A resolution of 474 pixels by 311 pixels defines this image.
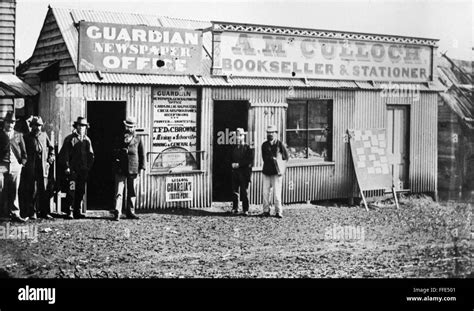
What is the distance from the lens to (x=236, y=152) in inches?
471

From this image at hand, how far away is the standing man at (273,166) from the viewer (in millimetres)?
11688

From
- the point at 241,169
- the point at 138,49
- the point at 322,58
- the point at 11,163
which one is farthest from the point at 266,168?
the point at 11,163

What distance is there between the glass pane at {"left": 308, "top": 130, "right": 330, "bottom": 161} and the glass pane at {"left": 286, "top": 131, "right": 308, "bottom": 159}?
0.17 meters

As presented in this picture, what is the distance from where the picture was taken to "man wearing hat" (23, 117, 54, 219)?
33.7 feet

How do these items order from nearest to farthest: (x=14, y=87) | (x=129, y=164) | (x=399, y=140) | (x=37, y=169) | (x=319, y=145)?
(x=37, y=169)
(x=129, y=164)
(x=14, y=87)
(x=319, y=145)
(x=399, y=140)

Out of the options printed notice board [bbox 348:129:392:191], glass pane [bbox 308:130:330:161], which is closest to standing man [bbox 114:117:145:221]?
glass pane [bbox 308:130:330:161]

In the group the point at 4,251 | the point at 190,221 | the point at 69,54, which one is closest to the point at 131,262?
the point at 4,251

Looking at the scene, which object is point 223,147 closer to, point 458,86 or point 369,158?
point 369,158

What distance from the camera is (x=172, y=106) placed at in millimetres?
11867

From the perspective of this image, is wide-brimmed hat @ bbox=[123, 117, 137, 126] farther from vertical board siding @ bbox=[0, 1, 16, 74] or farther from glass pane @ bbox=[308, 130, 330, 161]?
glass pane @ bbox=[308, 130, 330, 161]

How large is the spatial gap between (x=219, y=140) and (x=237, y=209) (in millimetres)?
1980

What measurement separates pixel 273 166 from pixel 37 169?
4671mm
